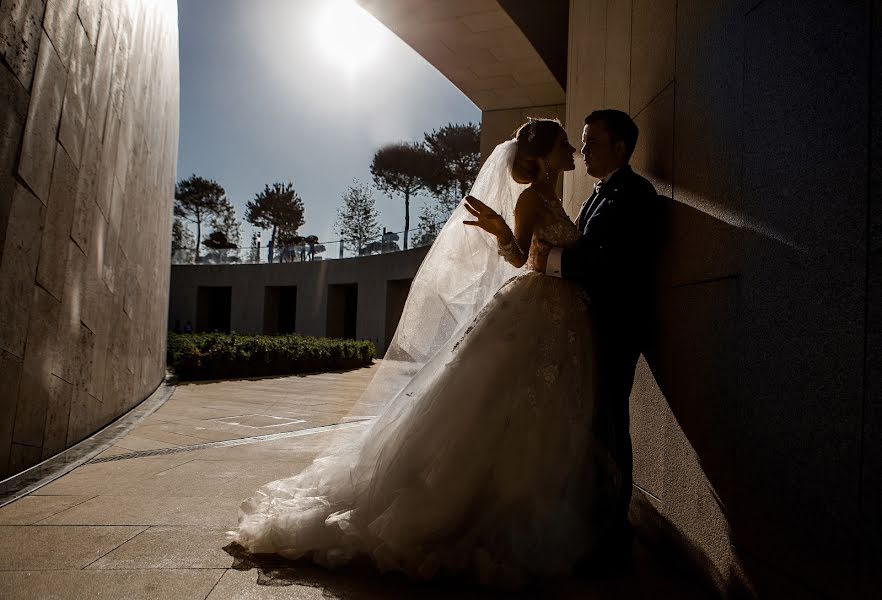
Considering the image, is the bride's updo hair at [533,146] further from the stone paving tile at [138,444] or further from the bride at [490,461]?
the stone paving tile at [138,444]

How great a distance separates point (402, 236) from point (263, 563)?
2277cm

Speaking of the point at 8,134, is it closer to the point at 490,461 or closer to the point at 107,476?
the point at 107,476

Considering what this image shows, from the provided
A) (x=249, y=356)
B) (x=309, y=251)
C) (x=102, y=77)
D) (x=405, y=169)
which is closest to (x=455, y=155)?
(x=405, y=169)

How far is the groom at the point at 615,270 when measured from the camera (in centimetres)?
215

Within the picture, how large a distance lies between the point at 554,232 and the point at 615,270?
299mm

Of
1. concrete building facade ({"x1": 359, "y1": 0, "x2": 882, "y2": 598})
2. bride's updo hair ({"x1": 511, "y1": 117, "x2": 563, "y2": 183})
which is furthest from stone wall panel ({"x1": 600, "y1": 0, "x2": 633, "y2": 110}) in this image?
bride's updo hair ({"x1": 511, "y1": 117, "x2": 563, "y2": 183})

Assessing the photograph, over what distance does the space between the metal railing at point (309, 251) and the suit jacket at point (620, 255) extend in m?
20.4

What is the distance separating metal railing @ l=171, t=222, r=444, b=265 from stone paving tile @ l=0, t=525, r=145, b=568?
20513 millimetres

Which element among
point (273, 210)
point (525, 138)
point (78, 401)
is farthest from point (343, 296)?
point (525, 138)

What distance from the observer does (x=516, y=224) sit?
243 centimetres

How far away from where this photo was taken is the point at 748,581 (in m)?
1.67

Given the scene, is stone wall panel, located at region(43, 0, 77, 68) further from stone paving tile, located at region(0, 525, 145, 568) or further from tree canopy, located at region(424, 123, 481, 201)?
tree canopy, located at region(424, 123, 481, 201)

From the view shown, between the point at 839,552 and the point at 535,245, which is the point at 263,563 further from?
the point at 839,552

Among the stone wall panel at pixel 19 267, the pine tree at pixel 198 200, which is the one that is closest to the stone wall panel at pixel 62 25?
the stone wall panel at pixel 19 267
